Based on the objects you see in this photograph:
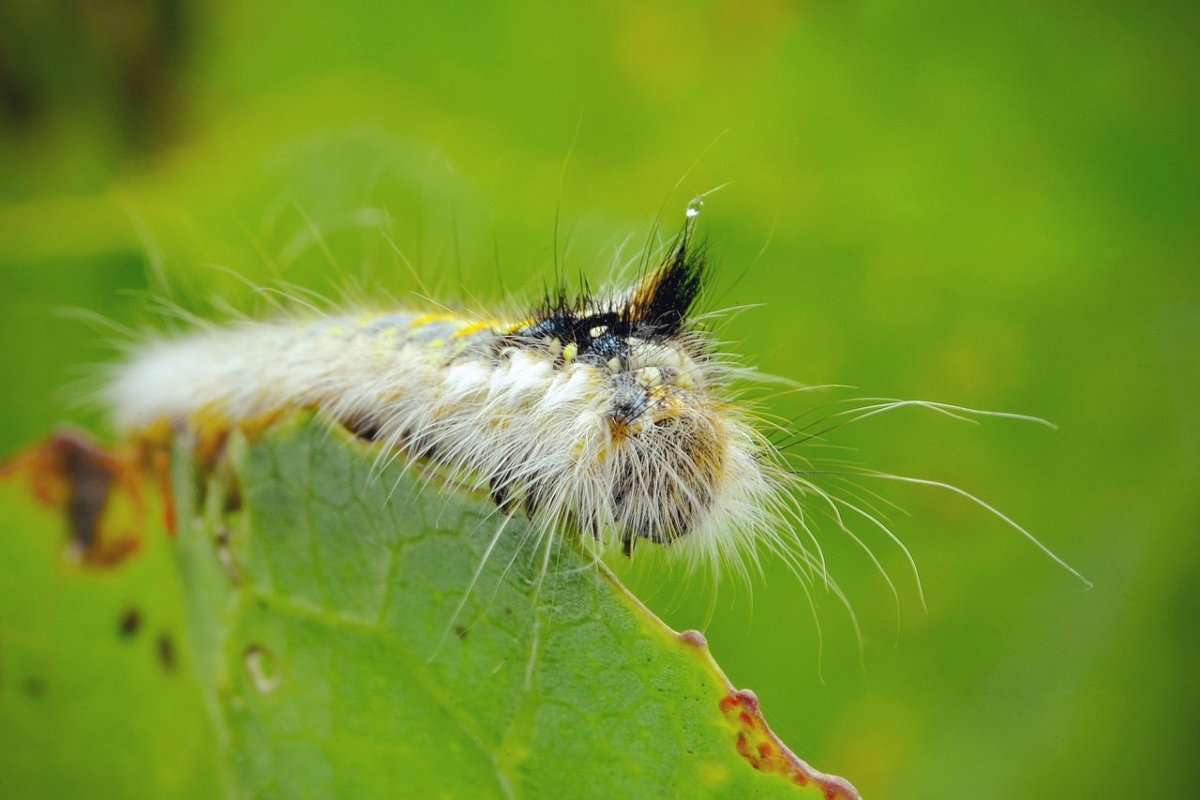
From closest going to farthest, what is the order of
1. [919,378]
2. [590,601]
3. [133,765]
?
1. [590,601]
2. [133,765]
3. [919,378]

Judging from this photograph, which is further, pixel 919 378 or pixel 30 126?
pixel 30 126

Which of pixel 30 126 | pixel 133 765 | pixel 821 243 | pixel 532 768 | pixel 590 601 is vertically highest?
pixel 30 126

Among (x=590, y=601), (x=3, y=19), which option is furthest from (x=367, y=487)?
(x=3, y=19)

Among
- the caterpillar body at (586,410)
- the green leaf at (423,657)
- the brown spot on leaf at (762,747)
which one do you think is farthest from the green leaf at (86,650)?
the brown spot on leaf at (762,747)

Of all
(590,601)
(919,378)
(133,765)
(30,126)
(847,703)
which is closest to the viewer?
(590,601)

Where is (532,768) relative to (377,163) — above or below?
below

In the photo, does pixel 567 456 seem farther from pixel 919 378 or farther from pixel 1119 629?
pixel 1119 629
